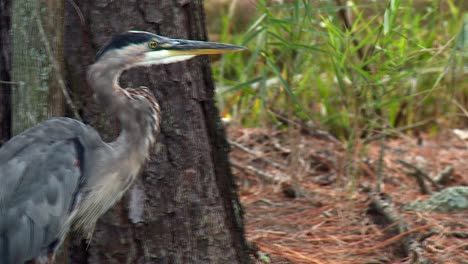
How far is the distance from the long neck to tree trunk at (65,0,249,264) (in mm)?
213

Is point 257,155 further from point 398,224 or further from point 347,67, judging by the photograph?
point 398,224

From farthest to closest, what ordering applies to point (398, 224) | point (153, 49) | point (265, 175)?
point (265, 175), point (398, 224), point (153, 49)

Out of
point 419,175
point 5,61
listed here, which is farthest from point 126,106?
point 419,175

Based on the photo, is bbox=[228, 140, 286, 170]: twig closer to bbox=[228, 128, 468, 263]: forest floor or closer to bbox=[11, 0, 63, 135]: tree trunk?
bbox=[228, 128, 468, 263]: forest floor

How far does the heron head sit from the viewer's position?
2781mm

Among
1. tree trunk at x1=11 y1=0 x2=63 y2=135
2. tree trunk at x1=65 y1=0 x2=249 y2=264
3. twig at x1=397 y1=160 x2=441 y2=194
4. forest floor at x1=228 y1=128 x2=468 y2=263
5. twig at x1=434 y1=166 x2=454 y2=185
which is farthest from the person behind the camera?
twig at x1=434 y1=166 x2=454 y2=185

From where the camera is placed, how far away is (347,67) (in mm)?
4234

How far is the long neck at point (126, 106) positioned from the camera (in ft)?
9.23

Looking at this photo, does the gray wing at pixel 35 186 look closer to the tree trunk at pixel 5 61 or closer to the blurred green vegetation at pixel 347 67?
the tree trunk at pixel 5 61

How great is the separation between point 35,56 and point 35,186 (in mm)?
449

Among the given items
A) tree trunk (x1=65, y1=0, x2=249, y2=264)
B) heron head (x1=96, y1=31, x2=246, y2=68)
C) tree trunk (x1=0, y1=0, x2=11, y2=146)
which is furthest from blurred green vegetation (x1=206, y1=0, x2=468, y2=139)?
tree trunk (x1=0, y1=0, x2=11, y2=146)

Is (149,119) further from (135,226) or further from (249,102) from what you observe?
(249,102)

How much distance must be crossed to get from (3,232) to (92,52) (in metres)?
0.76

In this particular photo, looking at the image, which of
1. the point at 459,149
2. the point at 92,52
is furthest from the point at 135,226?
the point at 459,149
